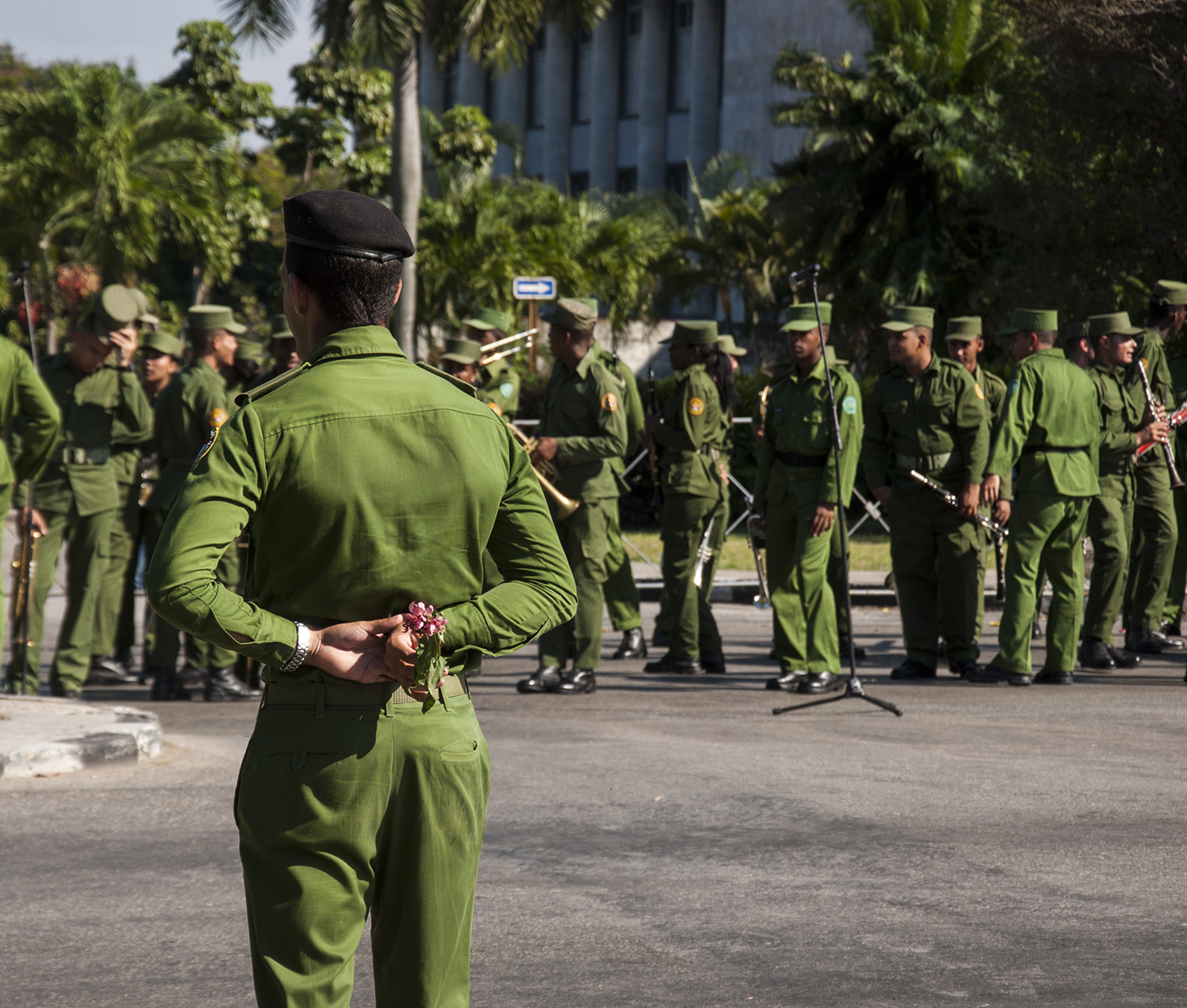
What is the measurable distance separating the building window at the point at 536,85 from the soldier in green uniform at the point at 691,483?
46.9 m

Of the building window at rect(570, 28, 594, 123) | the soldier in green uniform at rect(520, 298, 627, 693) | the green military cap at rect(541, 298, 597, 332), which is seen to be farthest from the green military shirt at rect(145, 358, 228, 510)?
the building window at rect(570, 28, 594, 123)

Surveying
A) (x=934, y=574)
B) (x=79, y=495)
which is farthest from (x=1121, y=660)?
(x=79, y=495)

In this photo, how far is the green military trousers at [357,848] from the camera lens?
9.07 feet

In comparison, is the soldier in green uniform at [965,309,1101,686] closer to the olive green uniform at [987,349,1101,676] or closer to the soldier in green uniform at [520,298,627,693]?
the olive green uniform at [987,349,1101,676]

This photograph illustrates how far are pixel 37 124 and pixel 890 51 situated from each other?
16.0 m

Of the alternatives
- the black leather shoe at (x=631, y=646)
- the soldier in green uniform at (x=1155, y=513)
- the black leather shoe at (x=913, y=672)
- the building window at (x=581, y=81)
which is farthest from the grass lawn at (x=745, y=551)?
the building window at (x=581, y=81)

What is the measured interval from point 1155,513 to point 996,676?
2.28 meters

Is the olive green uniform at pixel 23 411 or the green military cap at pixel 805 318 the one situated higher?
the green military cap at pixel 805 318

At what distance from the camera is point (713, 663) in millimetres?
11023

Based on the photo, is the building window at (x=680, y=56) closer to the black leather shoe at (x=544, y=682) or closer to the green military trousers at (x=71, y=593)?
the black leather shoe at (x=544, y=682)

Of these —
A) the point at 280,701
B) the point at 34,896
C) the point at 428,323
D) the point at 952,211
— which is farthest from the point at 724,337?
the point at 428,323

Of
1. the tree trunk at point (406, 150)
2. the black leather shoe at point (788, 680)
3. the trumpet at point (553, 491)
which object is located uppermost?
the tree trunk at point (406, 150)

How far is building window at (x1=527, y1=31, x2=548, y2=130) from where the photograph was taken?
56.9 m

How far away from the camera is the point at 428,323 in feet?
108
